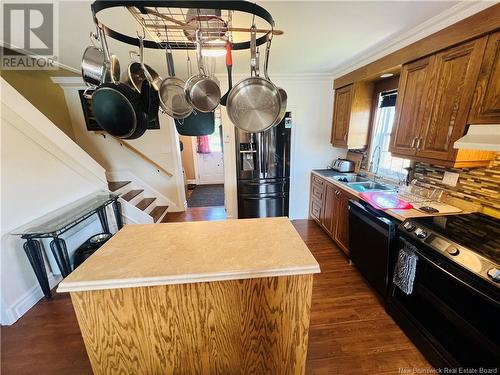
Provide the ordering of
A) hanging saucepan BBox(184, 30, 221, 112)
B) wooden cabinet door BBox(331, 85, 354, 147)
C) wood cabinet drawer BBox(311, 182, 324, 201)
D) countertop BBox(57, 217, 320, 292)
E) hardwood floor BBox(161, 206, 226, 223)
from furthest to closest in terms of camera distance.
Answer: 1. hardwood floor BBox(161, 206, 226, 223)
2. wood cabinet drawer BBox(311, 182, 324, 201)
3. wooden cabinet door BBox(331, 85, 354, 147)
4. hanging saucepan BBox(184, 30, 221, 112)
5. countertop BBox(57, 217, 320, 292)

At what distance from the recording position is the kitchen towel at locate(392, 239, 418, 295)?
146 cm

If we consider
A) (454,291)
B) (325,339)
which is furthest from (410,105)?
(325,339)

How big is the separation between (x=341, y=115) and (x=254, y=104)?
7.44ft

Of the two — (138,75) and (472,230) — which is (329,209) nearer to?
(472,230)

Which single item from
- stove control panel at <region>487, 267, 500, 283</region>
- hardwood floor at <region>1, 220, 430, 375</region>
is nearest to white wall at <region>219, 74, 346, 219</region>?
hardwood floor at <region>1, 220, 430, 375</region>

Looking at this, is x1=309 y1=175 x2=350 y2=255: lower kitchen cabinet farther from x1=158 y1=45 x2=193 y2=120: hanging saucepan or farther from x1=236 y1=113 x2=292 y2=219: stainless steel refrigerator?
x1=158 y1=45 x2=193 y2=120: hanging saucepan

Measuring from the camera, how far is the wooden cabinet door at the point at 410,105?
170 centimetres

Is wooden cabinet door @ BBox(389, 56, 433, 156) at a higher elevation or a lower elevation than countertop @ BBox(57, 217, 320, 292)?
higher

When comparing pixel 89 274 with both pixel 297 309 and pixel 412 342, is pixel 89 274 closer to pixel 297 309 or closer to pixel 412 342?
pixel 297 309

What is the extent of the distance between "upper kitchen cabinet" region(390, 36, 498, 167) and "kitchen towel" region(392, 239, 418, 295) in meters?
0.72

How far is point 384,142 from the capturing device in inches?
105

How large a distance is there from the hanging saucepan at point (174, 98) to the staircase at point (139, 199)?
2.23 meters

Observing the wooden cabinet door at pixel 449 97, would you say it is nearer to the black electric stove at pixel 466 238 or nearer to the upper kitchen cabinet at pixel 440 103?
the upper kitchen cabinet at pixel 440 103

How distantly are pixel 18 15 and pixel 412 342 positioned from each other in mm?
3798
